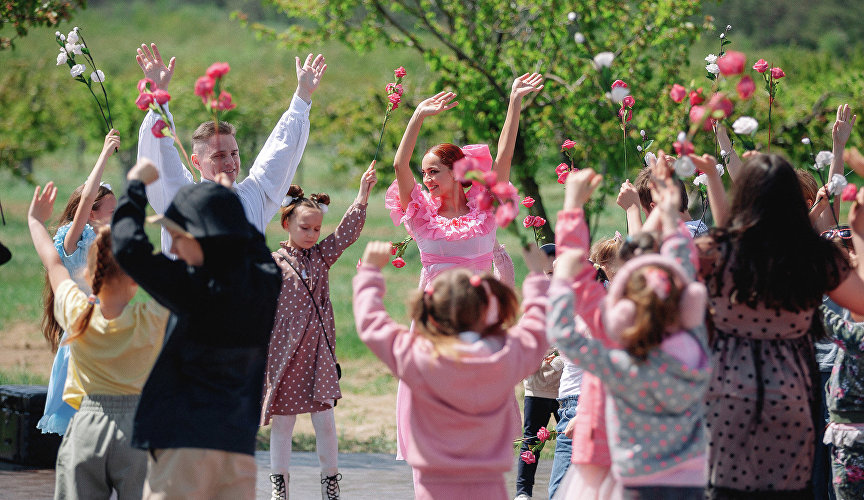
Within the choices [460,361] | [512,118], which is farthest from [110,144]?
[460,361]

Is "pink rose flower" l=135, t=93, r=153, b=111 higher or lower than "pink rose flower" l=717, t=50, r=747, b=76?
higher

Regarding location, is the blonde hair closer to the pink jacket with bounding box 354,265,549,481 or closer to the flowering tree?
the pink jacket with bounding box 354,265,549,481

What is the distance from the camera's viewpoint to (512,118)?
487 cm

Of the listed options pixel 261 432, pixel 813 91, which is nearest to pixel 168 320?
pixel 261 432

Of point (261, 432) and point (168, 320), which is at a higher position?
point (168, 320)

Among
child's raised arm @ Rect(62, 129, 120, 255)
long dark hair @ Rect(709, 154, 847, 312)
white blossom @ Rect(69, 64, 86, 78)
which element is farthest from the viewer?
white blossom @ Rect(69, 64, 86, 78)

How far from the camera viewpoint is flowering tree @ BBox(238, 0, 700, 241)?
364 inches

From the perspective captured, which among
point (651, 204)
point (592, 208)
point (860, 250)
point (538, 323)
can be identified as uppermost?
point (592, 208)

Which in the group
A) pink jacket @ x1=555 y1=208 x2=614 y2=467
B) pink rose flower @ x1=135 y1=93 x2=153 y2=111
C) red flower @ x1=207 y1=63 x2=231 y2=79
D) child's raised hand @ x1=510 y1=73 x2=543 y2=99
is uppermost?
child's raised hand @ x1=510 y1=73 x2=543 y2=99

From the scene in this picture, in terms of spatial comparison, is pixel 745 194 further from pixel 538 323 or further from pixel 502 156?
pixel 502 156

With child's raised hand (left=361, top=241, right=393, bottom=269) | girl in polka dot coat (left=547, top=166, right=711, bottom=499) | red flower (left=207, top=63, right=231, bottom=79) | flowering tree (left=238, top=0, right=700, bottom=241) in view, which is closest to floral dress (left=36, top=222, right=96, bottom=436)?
red flower (left=207, top=63, right=231, bottom=79)

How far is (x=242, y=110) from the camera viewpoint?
32.6 meters

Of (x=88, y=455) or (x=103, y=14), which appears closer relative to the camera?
(x=88, y=455)

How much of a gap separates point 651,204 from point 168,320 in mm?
2386
